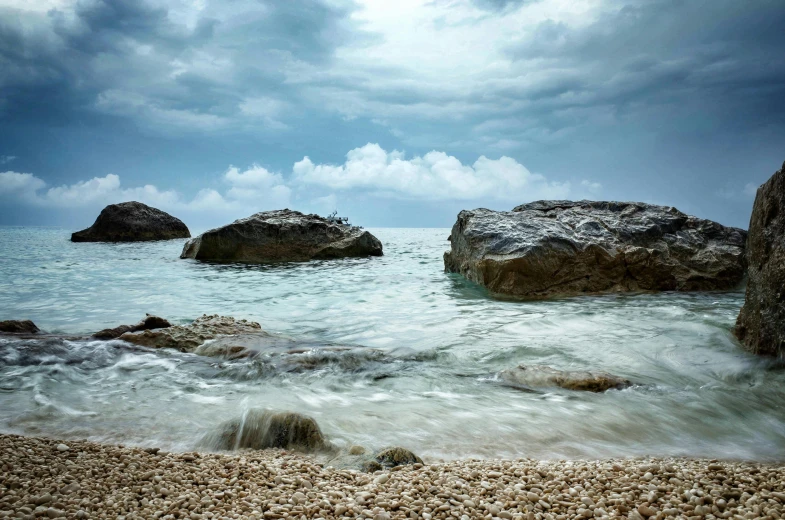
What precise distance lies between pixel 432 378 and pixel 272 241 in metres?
13.2

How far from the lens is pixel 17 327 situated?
6219 millimetres

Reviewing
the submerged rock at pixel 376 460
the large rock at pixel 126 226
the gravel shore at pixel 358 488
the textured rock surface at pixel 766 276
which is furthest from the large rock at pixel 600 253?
the large rock at pixel 126 226

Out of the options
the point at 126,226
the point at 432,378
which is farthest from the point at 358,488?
the point at 126,226

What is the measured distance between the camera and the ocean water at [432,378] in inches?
131

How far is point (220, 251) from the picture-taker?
16.6 metres

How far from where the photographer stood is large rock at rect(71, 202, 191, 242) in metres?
28.3

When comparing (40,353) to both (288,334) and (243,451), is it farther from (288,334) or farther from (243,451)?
(243,451)

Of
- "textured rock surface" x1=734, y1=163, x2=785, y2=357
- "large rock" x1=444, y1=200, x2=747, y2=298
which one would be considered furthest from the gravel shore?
"large rock" x1=444, y1=200, x2=747, y2=298

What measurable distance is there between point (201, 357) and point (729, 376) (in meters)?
5.64

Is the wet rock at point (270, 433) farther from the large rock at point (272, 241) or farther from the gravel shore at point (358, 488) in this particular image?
the large rock at point (272, 241)

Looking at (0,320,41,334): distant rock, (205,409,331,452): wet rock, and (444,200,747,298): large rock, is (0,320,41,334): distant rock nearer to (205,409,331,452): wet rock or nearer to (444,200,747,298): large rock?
(205,409,331,452): wet rock

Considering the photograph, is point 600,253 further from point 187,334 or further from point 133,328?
point 133,328

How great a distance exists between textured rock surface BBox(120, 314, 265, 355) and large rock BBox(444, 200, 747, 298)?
5151mm

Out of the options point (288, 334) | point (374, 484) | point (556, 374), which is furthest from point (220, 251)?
point (374, 484)
